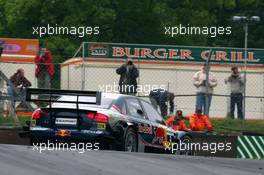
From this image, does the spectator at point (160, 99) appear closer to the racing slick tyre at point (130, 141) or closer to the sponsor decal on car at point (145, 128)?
the sponsor decal on car at point (145, 128)

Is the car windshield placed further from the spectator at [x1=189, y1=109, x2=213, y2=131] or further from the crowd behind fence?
the crowd behind fence

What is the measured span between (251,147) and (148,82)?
6741 mm

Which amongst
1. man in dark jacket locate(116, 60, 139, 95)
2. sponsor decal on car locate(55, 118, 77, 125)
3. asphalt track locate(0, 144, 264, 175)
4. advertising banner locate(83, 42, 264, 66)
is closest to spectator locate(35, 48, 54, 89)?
man in dark jacket locate(116, 60, 139, 95)

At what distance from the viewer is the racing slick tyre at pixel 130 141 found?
1405 cm

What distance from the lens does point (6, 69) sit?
2019cm

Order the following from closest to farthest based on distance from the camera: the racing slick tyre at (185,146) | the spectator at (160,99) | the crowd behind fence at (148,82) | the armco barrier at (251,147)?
the racing slick tyre at (185,146) < the armco barrier at (251,147) < the spectator at (160,99) < the crowd behind fence at (148,82)

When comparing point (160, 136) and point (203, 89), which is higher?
point (203, 89)

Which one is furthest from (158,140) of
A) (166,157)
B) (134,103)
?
(166,157)

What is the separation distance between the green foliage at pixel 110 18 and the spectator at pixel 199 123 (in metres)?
18.8

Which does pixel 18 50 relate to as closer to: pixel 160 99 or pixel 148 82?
pixel 148 82

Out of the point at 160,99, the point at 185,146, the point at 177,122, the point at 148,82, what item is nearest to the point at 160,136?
the point at 185,146

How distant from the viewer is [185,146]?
16969 mm

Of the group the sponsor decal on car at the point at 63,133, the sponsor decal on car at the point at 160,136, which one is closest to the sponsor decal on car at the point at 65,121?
the sponsor decal on car at the point at 63,133

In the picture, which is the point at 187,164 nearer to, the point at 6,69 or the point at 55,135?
the point at 55,135
